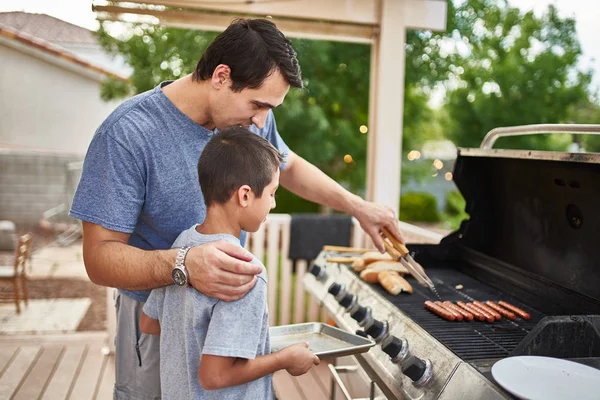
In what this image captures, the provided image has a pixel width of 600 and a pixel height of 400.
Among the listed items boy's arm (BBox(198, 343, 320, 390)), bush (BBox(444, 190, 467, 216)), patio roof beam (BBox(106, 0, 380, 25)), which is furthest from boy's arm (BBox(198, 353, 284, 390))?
bush (BBox(444, 190, 467, 216))

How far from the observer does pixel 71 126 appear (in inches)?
160

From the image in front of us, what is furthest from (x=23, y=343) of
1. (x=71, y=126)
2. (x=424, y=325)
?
(x=424, y=325)

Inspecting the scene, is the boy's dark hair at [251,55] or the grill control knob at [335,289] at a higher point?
the boy's dark hair at [251,55]

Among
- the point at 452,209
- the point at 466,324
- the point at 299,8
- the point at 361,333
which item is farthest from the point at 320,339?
the point at 452,209

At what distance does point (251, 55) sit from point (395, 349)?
0.86 m

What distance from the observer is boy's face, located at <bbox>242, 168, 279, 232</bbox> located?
129 centimetres

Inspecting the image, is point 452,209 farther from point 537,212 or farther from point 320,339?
point 320,339

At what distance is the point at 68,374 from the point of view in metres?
3.55

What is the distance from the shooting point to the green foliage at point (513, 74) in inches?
219

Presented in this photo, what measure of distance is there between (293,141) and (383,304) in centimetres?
322

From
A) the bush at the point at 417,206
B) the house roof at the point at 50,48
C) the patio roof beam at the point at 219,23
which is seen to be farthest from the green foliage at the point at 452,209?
the house roof at the point at 50,48

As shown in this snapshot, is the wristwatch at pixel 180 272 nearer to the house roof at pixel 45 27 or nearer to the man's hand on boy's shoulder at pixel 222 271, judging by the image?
the man's hand on boy's shoulder at pixel 222 271

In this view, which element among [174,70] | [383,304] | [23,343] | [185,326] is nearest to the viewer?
[185,326]

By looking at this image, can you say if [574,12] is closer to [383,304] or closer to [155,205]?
[383,304]
